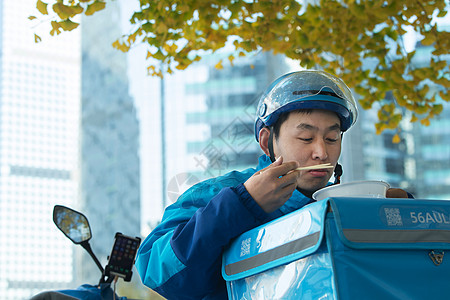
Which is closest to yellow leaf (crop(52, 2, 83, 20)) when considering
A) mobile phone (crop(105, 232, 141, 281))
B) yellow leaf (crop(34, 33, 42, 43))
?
yellow leaf (crop(34, 33, 42, 43))

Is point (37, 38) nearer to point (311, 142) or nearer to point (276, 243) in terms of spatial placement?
point (311, 142)

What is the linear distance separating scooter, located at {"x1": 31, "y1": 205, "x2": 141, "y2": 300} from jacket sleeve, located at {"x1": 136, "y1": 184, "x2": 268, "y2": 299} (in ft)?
1.76

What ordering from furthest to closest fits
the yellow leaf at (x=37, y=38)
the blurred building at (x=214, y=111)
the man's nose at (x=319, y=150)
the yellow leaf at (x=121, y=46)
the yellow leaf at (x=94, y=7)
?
the blurred building at (x=214, y=111)
the yellow leaf at (x=121, y=46)
the yellow leaf at (x=94, y=7)
the yellow leaf at (x=37, y=38)
the man's nose at (x=319, y=150)

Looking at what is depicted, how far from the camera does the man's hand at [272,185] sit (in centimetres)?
113

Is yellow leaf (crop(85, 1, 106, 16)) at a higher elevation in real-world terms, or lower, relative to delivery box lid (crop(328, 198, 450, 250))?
higher

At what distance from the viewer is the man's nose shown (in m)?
1.35

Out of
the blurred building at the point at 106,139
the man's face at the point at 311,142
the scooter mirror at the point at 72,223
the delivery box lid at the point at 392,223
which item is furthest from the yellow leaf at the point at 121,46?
the blurred building at the point at 106,139

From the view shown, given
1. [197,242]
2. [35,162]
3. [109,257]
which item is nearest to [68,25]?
[109,257]

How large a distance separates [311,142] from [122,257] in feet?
2.64

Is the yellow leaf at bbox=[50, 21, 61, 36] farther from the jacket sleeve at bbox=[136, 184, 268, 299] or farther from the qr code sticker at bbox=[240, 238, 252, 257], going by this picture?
the qr code sticker at bbox=[240, 238, 252, 257]

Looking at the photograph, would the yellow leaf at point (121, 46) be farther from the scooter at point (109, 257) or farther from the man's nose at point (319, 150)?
the man's nose at point (319, 150)

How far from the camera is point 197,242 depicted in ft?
3.75

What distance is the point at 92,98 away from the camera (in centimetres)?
2477

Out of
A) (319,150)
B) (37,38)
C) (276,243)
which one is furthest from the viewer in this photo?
(37,38)
